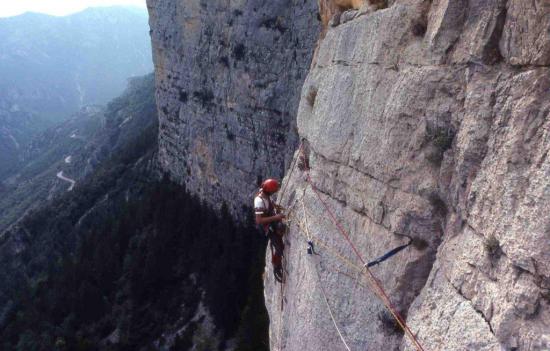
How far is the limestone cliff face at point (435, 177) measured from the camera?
4316 mm

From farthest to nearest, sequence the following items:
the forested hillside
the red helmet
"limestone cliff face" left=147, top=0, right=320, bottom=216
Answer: the forested hillside < "limestone cliff face" left=147, top=0, right=320, bottom=216 < the red helmet

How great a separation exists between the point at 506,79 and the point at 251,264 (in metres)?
29.9

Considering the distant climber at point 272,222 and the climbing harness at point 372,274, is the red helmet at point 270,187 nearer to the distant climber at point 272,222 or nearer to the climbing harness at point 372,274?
the distant climber at point 272,222

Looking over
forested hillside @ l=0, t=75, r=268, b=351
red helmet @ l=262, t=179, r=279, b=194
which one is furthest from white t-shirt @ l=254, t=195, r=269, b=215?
forested hillside @ l=0, t=75, r=268, b=351

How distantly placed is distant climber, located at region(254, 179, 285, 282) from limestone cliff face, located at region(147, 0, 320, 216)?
17.9 m

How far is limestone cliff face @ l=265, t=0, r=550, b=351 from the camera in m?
4.32

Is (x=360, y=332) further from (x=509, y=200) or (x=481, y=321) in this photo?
(x=509, y=200)

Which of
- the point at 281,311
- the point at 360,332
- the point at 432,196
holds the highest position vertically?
the point at 432,196

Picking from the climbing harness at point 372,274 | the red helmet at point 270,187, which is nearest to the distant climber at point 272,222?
the red helmet at point 270,187

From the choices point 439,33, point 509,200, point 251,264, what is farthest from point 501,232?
point 251,264

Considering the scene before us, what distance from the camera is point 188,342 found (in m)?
32.1

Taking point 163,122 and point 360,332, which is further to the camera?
point 163,122

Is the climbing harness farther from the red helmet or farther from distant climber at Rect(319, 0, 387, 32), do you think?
distant climber at Rect(319, 0, 387, 32)

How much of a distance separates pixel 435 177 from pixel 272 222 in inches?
177
